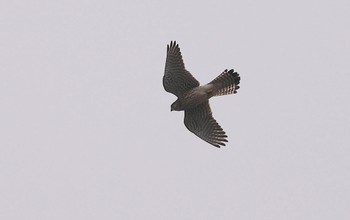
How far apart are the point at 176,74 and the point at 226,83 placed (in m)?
1.28

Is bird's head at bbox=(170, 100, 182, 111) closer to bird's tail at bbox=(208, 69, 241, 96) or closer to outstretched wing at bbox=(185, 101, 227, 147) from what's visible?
outstretched wing at bbox=(185, 101, 227, 147)

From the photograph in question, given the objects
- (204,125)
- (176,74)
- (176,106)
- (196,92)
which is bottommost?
(204,125)

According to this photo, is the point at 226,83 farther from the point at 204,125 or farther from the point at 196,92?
the point at 204,125

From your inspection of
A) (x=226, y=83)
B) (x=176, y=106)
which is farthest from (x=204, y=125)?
(x=226, y=83)

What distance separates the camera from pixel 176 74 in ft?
40.1

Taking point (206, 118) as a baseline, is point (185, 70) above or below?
above

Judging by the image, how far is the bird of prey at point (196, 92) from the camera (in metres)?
11.9

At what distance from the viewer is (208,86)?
1209 centimetres

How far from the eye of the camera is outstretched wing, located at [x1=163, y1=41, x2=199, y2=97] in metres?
12.2

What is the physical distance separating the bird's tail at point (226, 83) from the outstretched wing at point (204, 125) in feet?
2.36

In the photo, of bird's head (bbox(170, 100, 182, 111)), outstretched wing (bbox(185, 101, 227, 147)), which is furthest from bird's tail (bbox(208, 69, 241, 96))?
bird's head (bbox(170, 100, 182, 111))

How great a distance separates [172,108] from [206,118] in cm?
93

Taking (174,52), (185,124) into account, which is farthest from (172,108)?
(174,52)

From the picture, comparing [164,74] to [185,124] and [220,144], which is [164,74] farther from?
[220,144]
